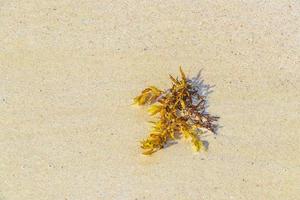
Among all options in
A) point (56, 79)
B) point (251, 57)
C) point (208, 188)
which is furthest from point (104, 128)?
point (251, 57)

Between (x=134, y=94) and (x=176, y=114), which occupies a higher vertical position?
(x=134, y=94)

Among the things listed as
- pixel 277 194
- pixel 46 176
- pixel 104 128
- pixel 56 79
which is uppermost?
pixel 56 79

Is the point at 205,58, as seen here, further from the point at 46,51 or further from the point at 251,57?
the point at 46,51

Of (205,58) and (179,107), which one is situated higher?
(205,58)
